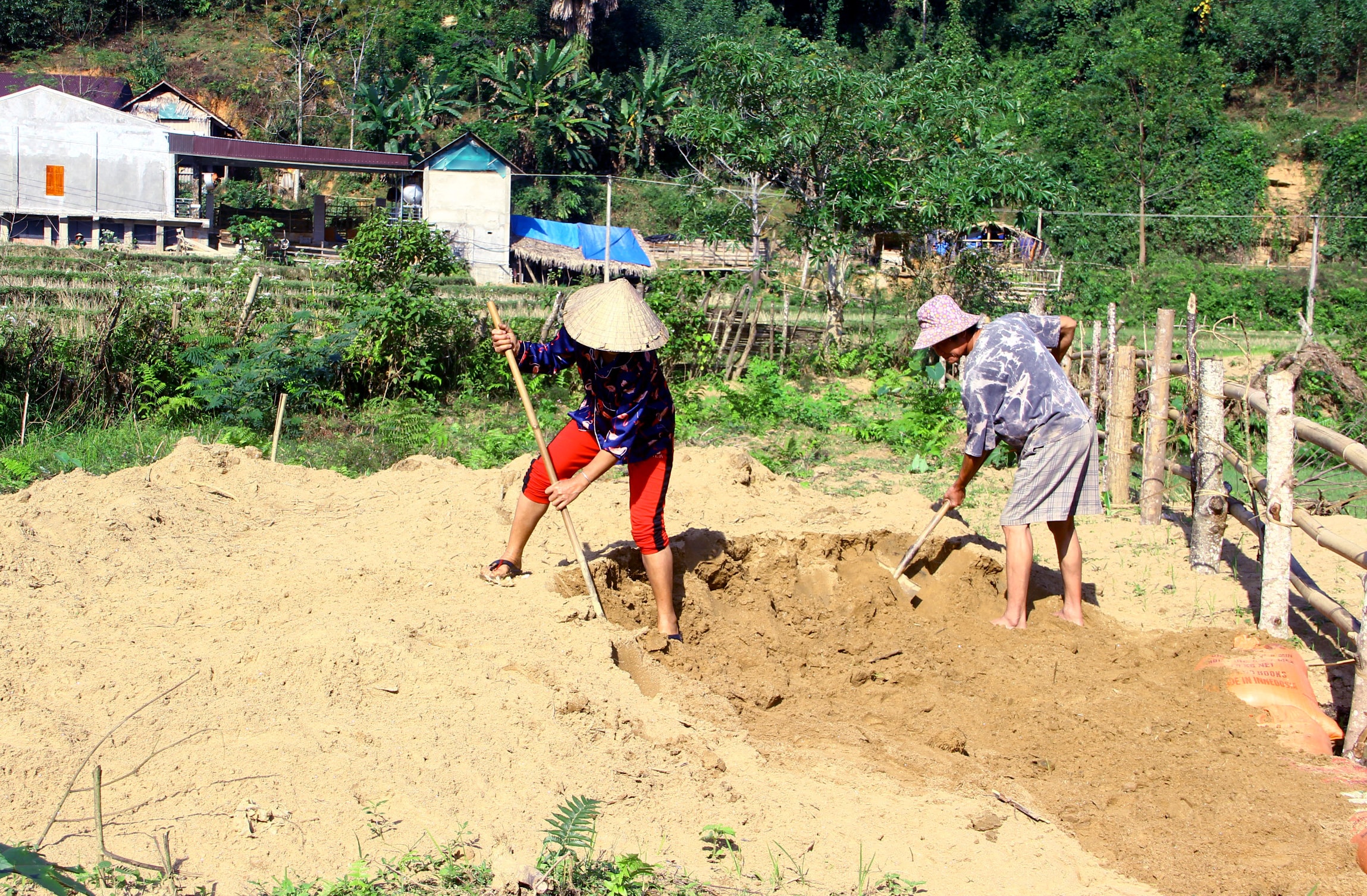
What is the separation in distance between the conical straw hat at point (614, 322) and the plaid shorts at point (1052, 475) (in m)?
1.82

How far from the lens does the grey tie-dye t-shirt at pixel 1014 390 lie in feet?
15.7

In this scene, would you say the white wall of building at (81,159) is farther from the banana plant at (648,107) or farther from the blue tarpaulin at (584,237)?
the banana plant at (648,107)

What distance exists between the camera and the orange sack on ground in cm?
405

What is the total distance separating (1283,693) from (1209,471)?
63.7 inches

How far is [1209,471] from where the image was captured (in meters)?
5.60

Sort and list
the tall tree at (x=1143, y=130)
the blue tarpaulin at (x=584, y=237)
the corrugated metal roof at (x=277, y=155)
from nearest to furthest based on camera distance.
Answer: the corrugated metal roof at (x=277, y=155), the blue tarpaulin at (x=584, y=237), the tall tree at (x=1143, y=130)

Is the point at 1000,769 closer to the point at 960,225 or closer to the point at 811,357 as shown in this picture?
the point at 811,357

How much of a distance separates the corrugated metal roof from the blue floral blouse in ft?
73.5

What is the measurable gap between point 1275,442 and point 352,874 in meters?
4.22

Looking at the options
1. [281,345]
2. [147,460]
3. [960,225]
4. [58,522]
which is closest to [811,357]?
[960,225]

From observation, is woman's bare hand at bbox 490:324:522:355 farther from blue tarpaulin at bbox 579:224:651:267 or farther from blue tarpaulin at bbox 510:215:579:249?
blue tarpaulin at bbox 510:215:579:249

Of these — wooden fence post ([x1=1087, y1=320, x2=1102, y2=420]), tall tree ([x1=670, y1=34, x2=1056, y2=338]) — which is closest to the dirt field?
wooden fence post ([x1=1087, y1=320, x2=1102, y2=420])

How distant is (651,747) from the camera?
3.60 metres

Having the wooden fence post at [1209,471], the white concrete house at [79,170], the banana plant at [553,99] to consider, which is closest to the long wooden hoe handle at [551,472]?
the wooden fence post at [1209,471]
